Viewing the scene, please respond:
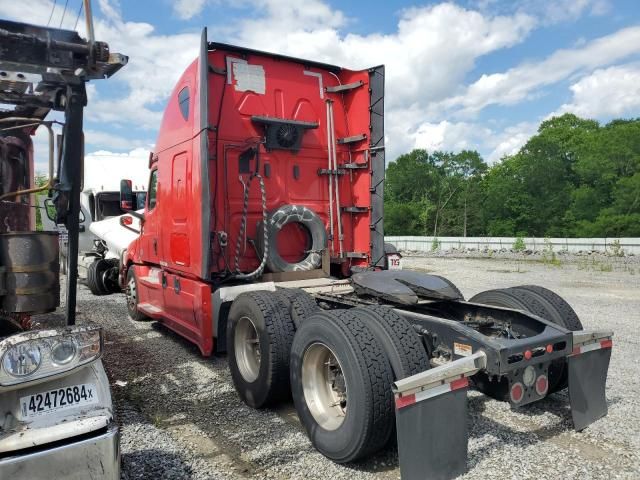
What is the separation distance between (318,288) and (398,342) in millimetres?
2057

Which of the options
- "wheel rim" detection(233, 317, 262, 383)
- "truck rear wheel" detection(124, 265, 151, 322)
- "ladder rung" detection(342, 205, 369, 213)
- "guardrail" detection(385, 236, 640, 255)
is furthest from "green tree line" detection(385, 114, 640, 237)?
"wheel rim" detection(233, 317, 262, 383)

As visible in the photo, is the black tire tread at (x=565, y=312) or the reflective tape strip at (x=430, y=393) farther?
the black tire tread at (x=565, y=312)

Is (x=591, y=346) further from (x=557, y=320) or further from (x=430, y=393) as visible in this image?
(x=430, y=393)

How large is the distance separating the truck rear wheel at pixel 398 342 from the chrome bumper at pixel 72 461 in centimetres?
162

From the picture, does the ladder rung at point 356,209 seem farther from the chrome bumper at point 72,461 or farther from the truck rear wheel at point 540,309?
the chrome bumper at point 72,461

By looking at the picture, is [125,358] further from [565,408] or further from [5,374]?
[565,408]

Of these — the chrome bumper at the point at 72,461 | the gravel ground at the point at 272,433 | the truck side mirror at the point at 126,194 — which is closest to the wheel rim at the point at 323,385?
the gravel ground at the point at 272,433

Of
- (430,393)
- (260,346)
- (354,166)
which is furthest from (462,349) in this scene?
(354,166)

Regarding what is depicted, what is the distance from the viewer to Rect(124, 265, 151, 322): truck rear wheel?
7550 millimetres

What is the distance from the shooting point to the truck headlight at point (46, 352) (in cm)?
223

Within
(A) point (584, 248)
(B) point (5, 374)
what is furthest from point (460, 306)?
(A) point (584, 248)

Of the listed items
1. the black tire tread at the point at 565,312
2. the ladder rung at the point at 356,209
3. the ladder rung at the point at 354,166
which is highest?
the ladder rung at the point at 354,166

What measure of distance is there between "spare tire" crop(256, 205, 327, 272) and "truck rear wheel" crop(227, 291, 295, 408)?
1.10 meters

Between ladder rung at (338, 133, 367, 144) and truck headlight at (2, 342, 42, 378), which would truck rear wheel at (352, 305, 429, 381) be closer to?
truck headlight at (2, 342, 42, 378)
